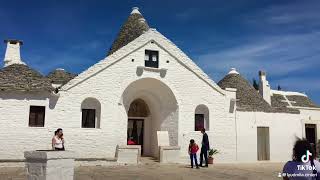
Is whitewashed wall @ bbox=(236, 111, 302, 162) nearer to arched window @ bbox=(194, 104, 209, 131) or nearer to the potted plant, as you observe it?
the potted plant

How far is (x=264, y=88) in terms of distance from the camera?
27500 millimetres

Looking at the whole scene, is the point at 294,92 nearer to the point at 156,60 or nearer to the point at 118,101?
the point at 156,60

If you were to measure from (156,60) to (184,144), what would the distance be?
4.63m

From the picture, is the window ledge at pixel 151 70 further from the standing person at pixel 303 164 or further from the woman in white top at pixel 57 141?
the standing person at pixel 303 164

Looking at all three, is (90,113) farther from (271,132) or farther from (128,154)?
(271,132)

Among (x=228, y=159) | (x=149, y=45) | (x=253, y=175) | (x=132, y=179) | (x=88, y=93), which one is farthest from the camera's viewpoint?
(x=228, y=159)

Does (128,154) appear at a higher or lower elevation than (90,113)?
lower

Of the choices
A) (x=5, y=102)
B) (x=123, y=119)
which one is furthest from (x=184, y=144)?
(x=5, y=102)

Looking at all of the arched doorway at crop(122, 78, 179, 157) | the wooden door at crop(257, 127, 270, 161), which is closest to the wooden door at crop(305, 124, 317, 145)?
the wooden door at crop(257, 127, 270, 161)

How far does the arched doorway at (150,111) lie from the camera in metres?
20.2

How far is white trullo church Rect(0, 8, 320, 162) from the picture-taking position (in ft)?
57.0

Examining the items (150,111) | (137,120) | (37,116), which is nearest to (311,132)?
(150,111)

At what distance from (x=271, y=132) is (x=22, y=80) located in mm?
14471

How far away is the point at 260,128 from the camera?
23047mm
